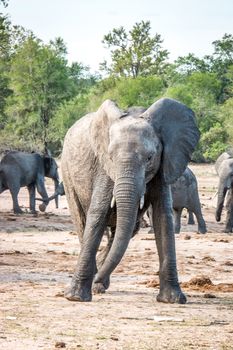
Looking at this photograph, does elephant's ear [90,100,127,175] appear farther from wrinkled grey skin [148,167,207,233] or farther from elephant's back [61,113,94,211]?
wrinkled grey skin [148,167,207,233]

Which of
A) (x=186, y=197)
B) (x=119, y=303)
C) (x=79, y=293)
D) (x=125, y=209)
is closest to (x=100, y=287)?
(x=79, y=293)

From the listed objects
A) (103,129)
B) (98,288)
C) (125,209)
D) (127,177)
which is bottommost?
(98,288)

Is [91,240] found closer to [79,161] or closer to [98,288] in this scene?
[98,288]

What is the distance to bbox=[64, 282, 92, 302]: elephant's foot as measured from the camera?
982cm

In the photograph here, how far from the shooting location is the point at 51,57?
233ft

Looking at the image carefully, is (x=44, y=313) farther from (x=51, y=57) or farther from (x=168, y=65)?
(x=168, y=65)

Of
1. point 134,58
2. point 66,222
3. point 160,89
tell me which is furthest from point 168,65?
point 66,222

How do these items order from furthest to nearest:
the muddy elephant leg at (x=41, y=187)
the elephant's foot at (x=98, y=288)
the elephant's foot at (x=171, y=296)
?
the muddy elephant leg at (x=41, y=187), the elephant's foot at (x=98, y=288), the elephant's foot at (x=171, y=296)

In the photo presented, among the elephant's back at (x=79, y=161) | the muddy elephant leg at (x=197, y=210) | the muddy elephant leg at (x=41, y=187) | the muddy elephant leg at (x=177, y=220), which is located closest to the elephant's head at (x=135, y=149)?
the elephant's back at (x=79, y=161)

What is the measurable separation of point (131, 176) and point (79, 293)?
1.28 metres

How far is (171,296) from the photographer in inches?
387

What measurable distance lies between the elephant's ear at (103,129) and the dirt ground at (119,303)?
4.31ft

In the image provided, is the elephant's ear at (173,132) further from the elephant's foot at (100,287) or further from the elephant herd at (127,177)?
the elephant's foot at (100,287)

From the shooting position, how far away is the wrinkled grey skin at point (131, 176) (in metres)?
9.36
